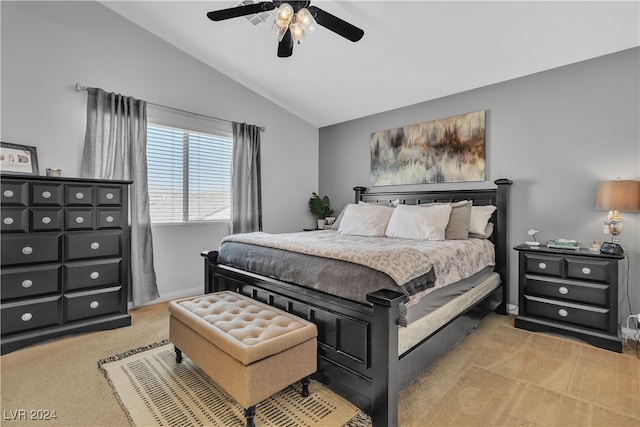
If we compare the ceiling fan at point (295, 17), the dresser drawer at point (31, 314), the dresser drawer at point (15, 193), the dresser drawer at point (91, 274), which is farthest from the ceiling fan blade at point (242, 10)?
the dresser drawer at point (31, 314)

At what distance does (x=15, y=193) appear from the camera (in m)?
2.43

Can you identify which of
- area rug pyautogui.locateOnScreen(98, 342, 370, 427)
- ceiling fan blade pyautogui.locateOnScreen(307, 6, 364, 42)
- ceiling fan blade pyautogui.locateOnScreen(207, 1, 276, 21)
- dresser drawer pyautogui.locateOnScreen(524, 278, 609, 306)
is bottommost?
area rug pyautogui.locateOnScreen(98, 342, 370, 427)

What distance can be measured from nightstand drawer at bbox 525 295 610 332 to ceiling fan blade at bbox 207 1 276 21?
3.33 metres

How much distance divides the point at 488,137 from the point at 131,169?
4.01 m

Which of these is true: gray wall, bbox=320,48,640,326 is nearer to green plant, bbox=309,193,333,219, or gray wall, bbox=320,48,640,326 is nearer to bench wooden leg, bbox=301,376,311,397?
green plant, bbox=309,193,333,219

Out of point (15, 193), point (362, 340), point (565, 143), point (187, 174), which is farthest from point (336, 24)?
point (15, 193)

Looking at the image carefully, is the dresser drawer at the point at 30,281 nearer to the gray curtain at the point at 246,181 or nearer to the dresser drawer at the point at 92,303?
the dresser drawer at the point at 92,303

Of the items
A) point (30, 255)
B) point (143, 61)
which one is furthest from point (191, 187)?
point (30, 255)

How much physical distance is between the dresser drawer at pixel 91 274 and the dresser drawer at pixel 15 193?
0.61 meters

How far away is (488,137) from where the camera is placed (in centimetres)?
356

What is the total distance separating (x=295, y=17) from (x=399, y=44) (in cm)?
138

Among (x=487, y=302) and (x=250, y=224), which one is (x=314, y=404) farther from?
(x=250, y=224)

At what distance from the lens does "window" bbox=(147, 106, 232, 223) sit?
370 cm

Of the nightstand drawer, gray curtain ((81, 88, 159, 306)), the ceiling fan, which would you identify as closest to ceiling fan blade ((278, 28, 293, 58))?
the ceiling fan
